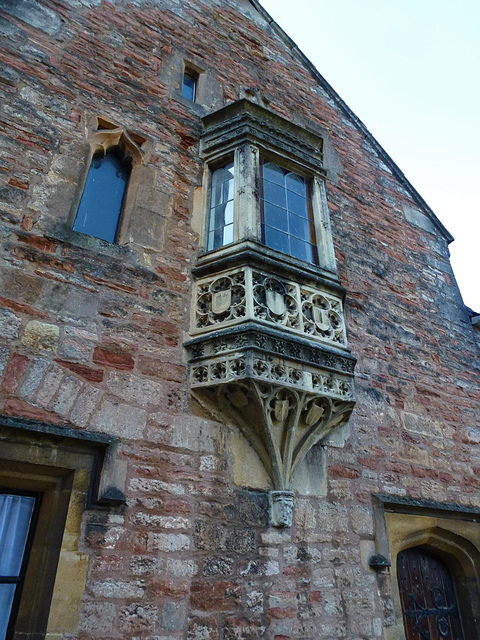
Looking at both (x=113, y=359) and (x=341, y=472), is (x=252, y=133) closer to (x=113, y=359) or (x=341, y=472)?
(x=113, y=359)

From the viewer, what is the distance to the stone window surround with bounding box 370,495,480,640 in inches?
156

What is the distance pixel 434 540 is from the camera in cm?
453

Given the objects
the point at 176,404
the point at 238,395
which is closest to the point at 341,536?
the point at 238,395

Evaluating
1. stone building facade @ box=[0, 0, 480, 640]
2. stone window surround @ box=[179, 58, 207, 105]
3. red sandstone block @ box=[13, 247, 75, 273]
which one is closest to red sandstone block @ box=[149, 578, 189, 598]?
stone building facade @ box=[0, 0, 480, 640]

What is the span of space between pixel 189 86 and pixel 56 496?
495cm

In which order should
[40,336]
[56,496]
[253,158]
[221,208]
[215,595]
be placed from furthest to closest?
[253,158] < [221,208] < [40,336] < [215,595] < [56,496]

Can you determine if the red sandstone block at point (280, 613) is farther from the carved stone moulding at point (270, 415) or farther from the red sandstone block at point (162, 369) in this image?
the red sandstone block at point (162, 369)

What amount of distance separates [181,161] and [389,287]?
9.53ft

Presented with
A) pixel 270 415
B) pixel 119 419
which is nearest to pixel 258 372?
pixel 270 415

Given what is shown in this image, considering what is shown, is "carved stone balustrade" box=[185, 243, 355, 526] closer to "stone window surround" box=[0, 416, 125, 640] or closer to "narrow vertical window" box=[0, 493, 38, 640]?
"stone window surround" box=[0, 416, 125, 640]

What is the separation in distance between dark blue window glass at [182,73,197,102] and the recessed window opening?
149 cm

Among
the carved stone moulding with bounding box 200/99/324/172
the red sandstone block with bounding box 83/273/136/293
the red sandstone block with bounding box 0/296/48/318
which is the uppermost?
the carved stone moulding with bounding box 200/99/324/172

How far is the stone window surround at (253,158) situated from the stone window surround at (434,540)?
92.1 inches

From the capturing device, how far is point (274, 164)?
5.13 metres
